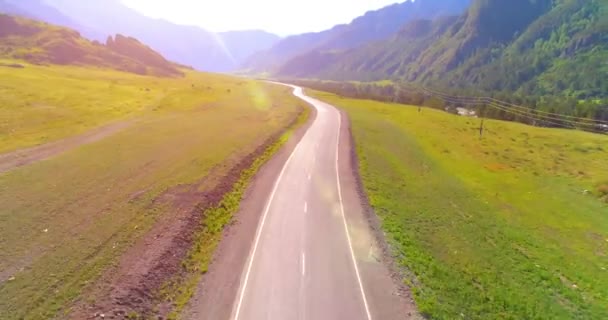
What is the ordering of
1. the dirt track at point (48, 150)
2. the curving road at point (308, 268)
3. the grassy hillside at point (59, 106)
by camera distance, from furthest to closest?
the grassy hillside at point (59, 106) < the dirt track at point (48, 150) < the curving road at point (308, 268)

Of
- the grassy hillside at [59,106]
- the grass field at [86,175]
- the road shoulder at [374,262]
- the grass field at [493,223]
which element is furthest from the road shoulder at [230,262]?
the grassy hillside at [59,106]

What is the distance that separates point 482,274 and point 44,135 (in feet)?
183

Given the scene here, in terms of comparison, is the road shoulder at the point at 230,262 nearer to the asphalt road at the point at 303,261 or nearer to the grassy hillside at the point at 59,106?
the asphalt road at the point at 303,261

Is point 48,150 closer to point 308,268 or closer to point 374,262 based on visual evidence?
point 308,268

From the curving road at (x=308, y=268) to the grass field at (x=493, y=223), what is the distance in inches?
89.2

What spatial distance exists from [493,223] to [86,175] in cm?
4109

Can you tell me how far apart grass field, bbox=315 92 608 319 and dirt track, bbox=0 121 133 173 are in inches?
1491

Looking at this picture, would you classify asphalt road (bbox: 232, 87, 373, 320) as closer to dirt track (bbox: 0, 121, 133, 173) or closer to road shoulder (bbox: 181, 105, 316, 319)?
road shoulder (bbox: 181, 105, 316, 319)

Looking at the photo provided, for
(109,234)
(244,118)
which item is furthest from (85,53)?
(109,234)

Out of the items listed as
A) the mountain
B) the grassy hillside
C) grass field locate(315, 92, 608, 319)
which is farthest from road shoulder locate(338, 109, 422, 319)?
the mountain

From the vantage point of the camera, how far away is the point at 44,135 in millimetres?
46750

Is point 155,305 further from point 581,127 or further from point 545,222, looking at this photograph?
point 581,127

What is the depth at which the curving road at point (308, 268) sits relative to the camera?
719 inches

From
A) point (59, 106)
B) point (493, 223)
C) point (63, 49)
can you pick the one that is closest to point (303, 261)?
point (493, 223)
